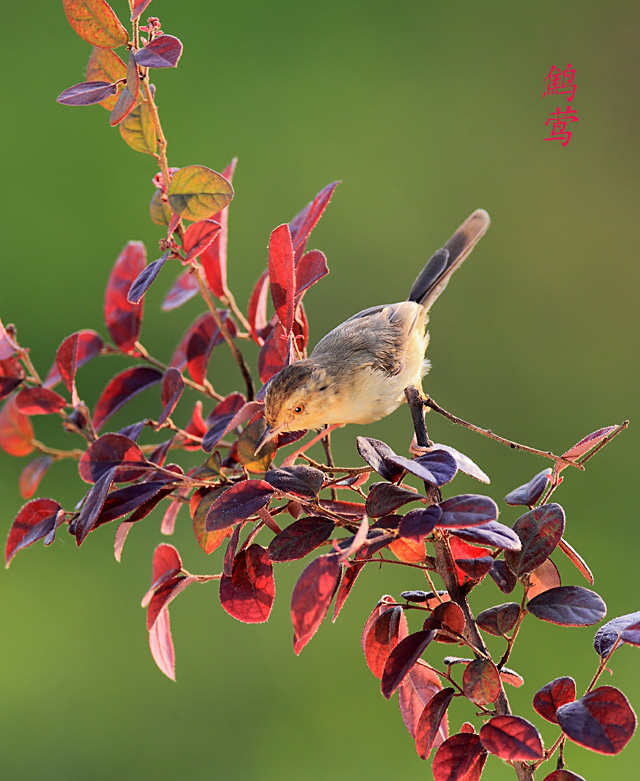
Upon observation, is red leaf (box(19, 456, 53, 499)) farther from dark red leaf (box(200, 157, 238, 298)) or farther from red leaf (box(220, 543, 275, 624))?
red leaf (box(220, 543, 275, 624))

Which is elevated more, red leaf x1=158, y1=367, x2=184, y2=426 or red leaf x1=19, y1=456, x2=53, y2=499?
red leaf x1=158, y1=367, x2=184, y2=426

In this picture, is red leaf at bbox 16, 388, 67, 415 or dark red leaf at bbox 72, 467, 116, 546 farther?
red leaf at bbox 16, 388, 67, 415

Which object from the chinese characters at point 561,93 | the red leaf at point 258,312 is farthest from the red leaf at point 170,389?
the chinese characters at point 561,93

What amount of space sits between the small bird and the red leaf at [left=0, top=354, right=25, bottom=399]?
0.25m

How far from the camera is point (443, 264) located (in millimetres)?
990

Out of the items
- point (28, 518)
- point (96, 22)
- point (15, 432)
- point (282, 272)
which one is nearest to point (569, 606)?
point (282, 272)

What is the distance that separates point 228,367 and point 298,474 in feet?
5.12

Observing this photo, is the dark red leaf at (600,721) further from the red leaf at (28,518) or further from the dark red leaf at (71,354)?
the dark red leaf at (71,354)

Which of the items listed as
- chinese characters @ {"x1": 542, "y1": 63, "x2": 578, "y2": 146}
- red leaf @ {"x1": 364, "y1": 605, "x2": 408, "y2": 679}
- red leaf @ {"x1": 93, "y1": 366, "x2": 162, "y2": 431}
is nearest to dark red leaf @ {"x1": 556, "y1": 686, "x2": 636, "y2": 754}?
red leaf @ {"x1": 364, "y1": 605, "x2": 408, "y2": 679}

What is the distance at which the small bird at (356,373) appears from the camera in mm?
700

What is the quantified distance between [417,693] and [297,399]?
27 cm

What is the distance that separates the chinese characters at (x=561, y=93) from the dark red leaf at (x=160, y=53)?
169 centimetres

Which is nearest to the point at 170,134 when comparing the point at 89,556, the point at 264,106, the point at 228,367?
the point at 264,106

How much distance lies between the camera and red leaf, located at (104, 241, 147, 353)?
0.79 metres
